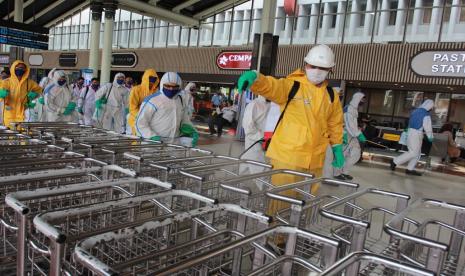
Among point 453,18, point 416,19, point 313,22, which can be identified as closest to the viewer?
point 453,18

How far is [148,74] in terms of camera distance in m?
5.97

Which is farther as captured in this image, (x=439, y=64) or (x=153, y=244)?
(x=439, y=64)

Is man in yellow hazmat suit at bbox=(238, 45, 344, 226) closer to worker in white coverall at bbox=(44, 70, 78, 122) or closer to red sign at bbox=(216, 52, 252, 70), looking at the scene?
worker in white coverall at bbox=(44, 70, 78, 122)

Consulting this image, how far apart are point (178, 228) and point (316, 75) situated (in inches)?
72.0

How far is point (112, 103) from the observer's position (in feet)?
27.2

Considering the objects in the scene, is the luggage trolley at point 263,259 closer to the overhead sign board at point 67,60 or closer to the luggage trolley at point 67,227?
the luggage trolley at point 67,227

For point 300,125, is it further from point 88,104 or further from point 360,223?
point 88,104

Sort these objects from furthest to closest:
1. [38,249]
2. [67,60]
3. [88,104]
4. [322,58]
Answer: [67,60], [88,104], [322,58], [38,249]

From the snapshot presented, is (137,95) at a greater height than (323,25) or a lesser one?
lesser

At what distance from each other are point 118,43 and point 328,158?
18.0 meters

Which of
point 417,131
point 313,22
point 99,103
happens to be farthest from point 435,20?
point 99,103

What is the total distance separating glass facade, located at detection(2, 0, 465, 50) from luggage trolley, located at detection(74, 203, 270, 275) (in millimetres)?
11796

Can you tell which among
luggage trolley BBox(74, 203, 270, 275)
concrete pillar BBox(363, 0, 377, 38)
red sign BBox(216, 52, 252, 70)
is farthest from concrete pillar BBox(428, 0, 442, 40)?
luggage trolley BBox(74, 203, 270, 275)

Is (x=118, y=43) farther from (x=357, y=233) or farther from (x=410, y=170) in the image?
(x=357, y=233)
